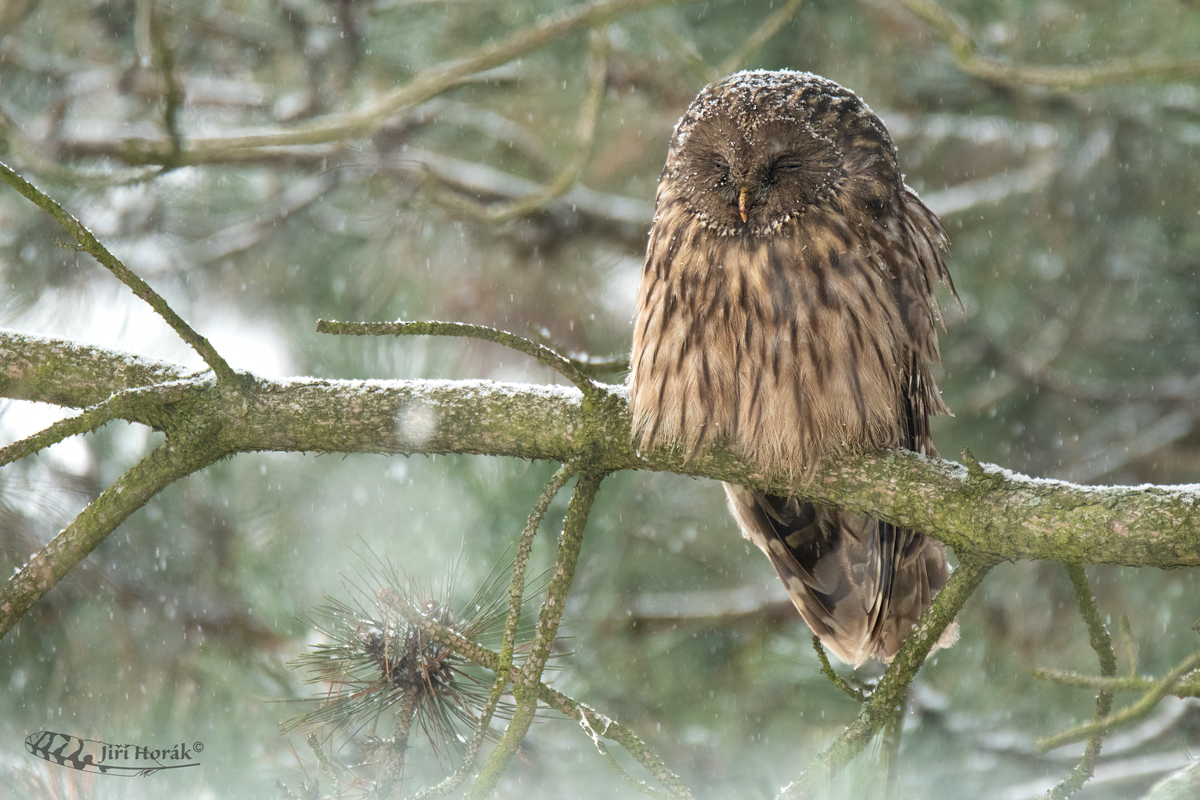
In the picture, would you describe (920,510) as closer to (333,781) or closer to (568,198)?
(333,781)

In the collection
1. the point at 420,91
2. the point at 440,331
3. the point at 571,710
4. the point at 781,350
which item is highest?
the point at 420,91

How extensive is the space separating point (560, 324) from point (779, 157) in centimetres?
218

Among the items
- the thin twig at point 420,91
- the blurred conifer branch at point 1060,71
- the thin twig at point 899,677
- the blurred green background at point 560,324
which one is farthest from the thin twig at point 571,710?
the blurred conifer branch at point 1060,71

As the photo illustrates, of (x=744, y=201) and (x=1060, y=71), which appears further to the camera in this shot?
(x=1060, y=71)

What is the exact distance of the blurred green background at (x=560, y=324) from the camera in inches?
129

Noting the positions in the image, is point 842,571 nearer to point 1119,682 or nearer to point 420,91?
point 1119,682

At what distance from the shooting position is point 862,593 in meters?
2.47

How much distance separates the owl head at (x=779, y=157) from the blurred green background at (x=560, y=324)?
1147 millimetres

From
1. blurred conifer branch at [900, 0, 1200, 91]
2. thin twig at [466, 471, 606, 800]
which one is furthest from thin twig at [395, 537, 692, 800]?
blurred conifer branch at [900, 0, 1200, 91]

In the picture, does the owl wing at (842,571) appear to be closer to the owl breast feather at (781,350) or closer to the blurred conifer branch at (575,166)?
the owl breast feather at (781,350)

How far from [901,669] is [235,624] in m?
2.49

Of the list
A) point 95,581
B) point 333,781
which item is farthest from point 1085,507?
point 95,581

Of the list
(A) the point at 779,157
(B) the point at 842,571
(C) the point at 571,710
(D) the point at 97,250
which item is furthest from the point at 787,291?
(D) the point at 97,250

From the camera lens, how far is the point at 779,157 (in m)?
2.14
